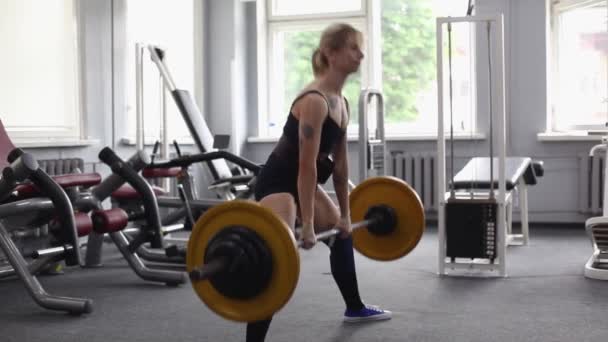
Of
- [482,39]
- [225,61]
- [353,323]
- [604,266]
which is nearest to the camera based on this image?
[353,323]

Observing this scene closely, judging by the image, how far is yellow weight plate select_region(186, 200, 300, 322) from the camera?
2.07m

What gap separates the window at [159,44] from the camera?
5.94 meters

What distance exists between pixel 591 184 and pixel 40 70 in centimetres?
442

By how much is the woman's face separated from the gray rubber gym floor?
3.42 ft

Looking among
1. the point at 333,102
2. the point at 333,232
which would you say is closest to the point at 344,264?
the point at 333,232

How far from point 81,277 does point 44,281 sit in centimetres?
21

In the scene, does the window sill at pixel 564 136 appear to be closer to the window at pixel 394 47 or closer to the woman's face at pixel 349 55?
the window at pixel 394 47

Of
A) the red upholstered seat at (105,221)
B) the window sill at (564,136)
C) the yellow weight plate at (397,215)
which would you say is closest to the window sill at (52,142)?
the red upholstered seat at (105,221)

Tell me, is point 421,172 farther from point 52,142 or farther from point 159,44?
point 52,142

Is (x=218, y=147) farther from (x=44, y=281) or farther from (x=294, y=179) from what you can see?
(x=294, y=179)

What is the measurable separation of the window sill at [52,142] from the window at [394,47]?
7.61ft

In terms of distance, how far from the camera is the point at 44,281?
412 cm

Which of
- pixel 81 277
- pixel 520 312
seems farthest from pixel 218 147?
pixel 520 312

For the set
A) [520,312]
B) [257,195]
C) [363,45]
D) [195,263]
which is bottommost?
[520,312]
